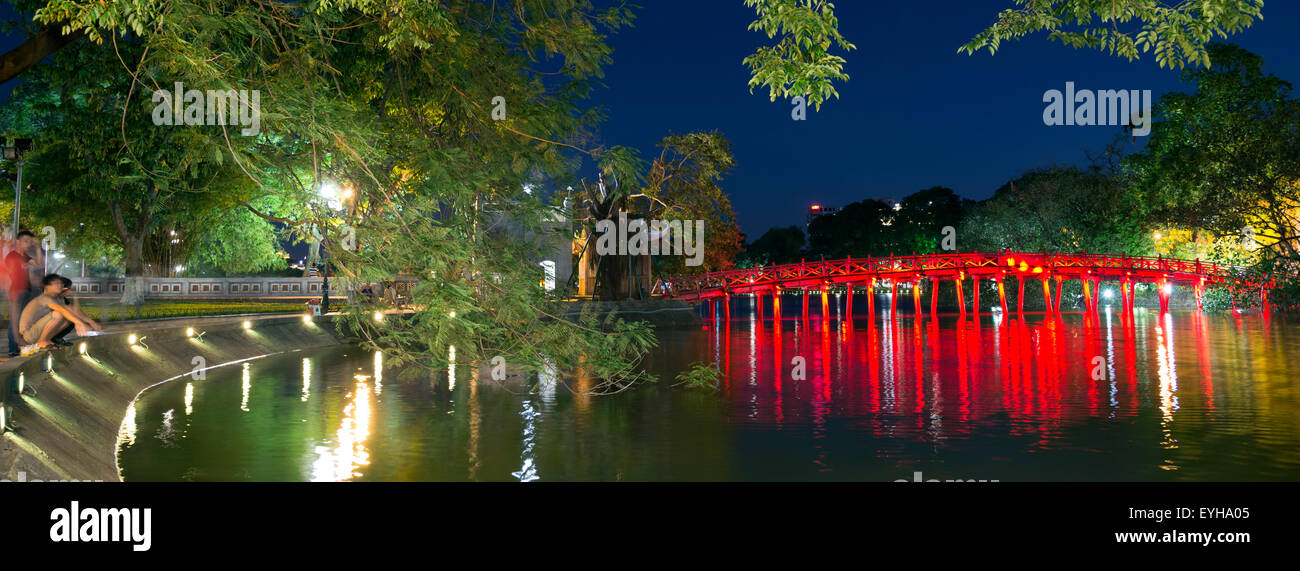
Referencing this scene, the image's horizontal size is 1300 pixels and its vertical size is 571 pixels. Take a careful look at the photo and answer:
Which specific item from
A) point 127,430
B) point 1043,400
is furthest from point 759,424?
point 127,430

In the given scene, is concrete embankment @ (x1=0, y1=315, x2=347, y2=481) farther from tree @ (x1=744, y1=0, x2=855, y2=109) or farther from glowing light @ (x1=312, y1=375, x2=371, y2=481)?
tree @ (x1=744, y1=0, x2=855, y2=109)

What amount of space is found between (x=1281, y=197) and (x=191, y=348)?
4015cm

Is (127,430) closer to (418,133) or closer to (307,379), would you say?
(418,133)

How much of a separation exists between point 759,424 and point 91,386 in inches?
438

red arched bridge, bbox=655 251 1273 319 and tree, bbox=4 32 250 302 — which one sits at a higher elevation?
tree, bbox=4 32 250 302

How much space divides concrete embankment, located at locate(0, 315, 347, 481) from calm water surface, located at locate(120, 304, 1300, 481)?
0.54m

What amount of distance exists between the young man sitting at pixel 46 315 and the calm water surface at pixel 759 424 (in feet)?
6.31

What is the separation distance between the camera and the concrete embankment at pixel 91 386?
1041 centimetres

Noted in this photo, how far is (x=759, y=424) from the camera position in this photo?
16859 millimetres

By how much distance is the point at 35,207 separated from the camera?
36219mm

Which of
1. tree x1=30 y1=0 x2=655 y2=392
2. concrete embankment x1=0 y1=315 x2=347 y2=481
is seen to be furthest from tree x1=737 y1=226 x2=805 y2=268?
tree x1=30 y1=0 x2=655 y2=392

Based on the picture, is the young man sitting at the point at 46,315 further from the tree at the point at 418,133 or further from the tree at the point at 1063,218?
the tree at the point at 1063,218

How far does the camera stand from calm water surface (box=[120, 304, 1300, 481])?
42.3 feet

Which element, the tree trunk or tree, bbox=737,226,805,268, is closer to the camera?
the tree trunk
